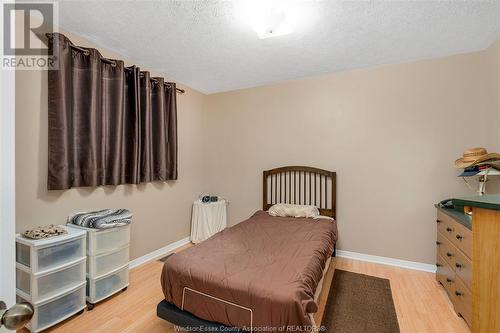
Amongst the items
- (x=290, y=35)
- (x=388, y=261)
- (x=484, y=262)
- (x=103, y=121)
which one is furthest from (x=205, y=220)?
(x=484, y=262)

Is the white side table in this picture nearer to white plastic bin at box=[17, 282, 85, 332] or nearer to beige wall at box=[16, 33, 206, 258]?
beige wall at box=[16, 33, 206, 258]

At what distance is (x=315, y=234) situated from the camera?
2.42m

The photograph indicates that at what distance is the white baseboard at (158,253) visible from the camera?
2873 mm

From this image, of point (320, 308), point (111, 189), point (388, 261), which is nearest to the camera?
point (320, 308)

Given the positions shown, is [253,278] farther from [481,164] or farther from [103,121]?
[481,164]

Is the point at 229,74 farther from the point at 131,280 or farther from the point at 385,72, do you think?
the point at 131,280

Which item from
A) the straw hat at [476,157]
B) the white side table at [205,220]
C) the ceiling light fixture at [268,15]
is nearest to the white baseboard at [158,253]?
the white side table at [205,220]

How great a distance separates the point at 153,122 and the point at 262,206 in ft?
6.46

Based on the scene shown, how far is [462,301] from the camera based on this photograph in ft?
6.04

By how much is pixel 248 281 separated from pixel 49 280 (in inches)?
61.3

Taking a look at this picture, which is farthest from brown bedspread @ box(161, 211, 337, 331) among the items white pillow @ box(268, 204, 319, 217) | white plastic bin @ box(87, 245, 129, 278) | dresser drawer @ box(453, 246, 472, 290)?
dresser drawer @ box(453, 246, 472, 290)

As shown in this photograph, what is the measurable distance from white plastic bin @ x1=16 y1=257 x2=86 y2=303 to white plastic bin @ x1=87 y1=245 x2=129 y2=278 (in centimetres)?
8

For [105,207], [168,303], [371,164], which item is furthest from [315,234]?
[105,207]

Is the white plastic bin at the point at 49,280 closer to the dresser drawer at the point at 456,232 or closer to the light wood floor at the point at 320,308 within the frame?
the light wood floor at the point at 320,308
